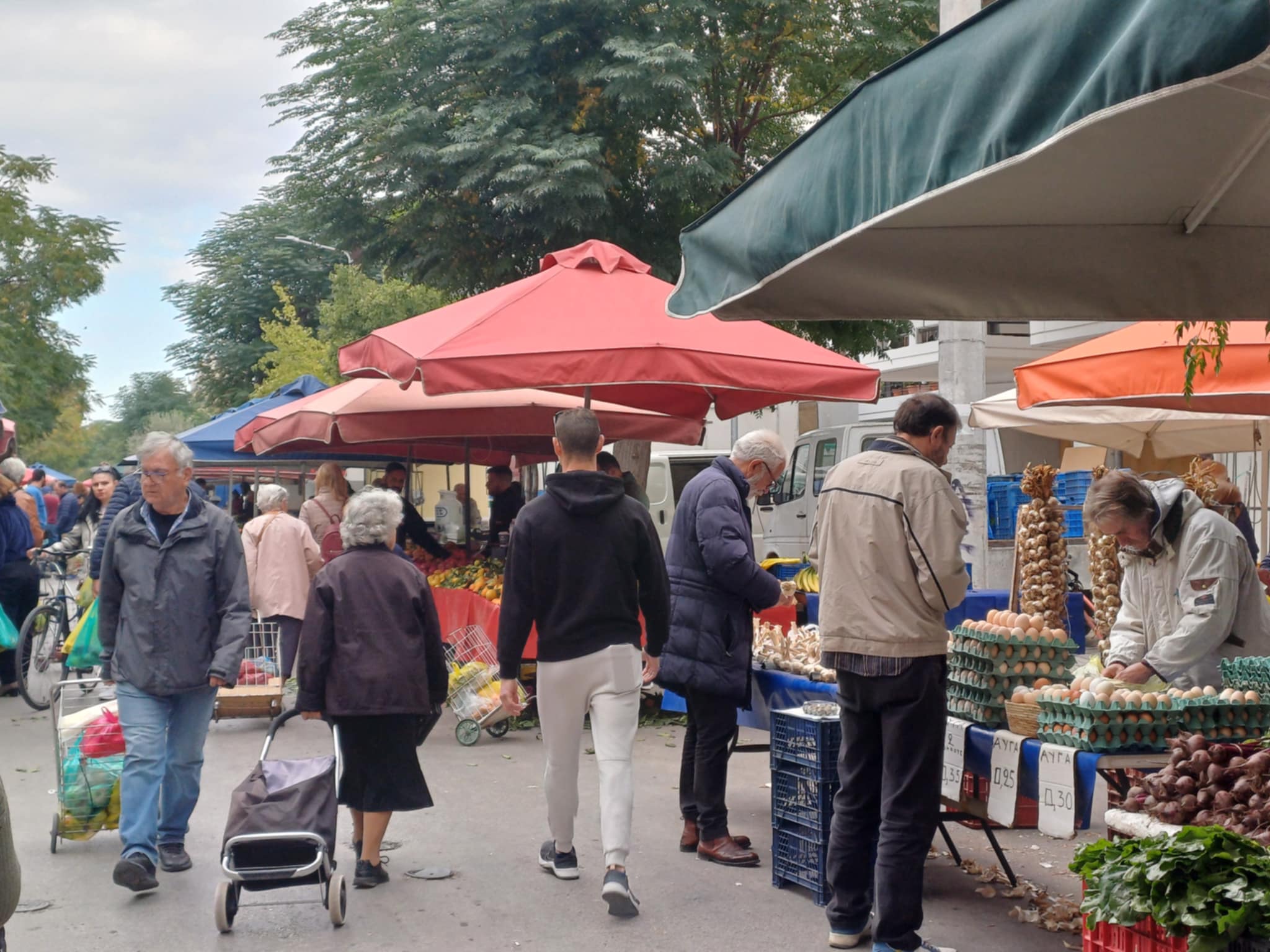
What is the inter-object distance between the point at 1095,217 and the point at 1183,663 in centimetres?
186

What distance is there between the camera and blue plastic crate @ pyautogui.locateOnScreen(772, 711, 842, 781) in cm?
543

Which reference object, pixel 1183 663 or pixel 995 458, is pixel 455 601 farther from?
pixel 995 458

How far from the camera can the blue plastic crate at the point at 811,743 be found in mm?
5430

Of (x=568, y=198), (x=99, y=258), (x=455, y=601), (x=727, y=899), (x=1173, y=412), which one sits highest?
(x=99, y=258)

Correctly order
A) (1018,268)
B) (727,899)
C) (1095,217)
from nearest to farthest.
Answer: (1095,217)
(1018,268)
(727,899)

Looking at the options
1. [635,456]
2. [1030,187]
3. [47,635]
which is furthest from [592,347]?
[635,456]

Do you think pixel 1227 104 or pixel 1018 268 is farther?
pixel 1018 268

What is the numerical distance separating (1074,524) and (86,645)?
32.1ft

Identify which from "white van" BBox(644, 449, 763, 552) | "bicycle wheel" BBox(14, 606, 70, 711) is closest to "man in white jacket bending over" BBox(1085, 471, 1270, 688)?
"bicycle wheel" BBox(14, 606, 70, 711)

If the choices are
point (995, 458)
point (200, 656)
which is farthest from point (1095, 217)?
point (995, 458)

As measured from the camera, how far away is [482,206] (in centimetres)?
1597

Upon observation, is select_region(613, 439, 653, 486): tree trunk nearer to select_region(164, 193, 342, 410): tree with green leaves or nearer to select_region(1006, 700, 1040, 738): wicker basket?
select_region(1006, 700, 1040, 738): wicker basket

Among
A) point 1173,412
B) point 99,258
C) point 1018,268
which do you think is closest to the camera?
point 1018,268

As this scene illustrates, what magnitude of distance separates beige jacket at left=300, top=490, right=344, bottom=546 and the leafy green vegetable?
8.84 meters
